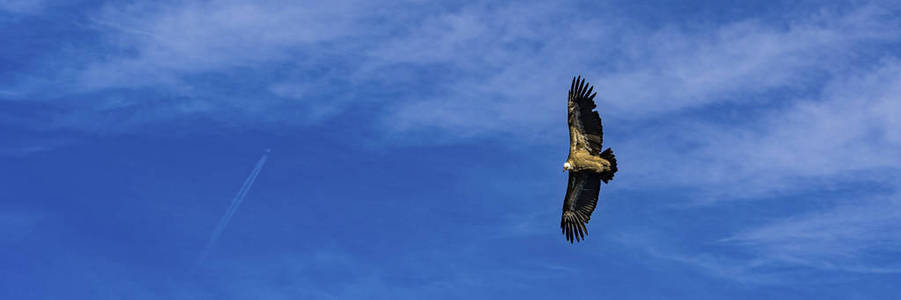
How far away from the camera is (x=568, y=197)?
136 feet

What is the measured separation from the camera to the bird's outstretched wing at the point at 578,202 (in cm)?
4078

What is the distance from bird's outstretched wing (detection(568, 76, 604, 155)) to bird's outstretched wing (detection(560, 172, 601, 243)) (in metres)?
1.77

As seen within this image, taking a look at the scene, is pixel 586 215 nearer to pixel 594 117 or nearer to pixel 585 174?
pixel 585 174

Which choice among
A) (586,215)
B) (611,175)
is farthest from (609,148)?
(586,215)

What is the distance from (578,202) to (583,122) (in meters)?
4.51

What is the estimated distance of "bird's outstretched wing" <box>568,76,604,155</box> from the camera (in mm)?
38625

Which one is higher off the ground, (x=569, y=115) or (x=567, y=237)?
(x=569, y=115)

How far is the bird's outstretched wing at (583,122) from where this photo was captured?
38625 mm

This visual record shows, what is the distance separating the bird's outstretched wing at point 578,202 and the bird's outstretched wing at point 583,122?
177 centimetres

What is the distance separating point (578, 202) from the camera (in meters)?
41.6

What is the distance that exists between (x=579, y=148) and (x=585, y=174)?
1.61 m

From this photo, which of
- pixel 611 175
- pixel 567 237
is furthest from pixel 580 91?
pixel 567 237

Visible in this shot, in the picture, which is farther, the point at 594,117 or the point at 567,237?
the point at 567,237

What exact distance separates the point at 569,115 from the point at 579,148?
158 cm
